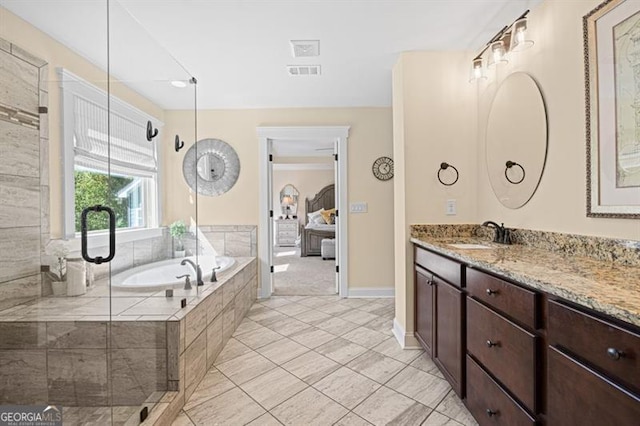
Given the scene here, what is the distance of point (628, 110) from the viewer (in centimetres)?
123

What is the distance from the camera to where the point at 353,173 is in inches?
147

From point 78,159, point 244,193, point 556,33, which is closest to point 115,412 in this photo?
point 78,159

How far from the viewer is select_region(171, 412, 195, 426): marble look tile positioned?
1573 mm

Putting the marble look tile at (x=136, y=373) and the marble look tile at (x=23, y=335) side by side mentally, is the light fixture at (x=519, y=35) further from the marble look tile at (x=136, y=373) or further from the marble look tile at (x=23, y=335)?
the marble look tile at (x=23, y=335)

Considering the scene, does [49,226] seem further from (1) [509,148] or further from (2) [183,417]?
(1) [509,148]

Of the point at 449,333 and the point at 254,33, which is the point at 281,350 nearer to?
the point at 449,333

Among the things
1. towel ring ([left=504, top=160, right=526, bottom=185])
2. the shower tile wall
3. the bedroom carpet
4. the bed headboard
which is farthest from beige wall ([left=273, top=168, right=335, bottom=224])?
the shower tile wall

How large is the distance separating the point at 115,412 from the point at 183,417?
0.39 metres

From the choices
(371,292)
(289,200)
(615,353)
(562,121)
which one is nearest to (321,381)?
(615,353)

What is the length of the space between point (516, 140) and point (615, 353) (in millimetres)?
1611

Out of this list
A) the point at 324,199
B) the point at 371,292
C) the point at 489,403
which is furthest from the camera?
the point at 324,199

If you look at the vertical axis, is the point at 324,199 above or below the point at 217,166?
below

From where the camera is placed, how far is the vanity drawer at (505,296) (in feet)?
3.45

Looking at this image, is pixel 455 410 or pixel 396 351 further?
pixel 396 351
